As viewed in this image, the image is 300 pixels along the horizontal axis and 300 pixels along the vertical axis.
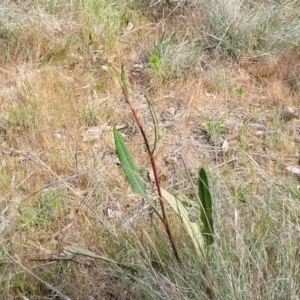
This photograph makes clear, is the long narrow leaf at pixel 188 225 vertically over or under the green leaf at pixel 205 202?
under

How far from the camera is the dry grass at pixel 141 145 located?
1750 mm

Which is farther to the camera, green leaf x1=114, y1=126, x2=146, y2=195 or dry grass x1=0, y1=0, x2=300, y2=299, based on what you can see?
dry grass x1=0, y1=0, x2=300, y2=299

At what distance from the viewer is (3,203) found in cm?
245

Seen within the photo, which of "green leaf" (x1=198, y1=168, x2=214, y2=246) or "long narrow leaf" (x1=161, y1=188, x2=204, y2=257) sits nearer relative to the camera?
"green leaf" (x1=198, y1=168, x2=214, y2=246)

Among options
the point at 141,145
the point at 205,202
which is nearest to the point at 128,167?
the point at 205,202

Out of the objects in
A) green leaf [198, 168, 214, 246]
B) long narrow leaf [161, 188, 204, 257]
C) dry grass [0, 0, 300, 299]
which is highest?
green leaf [198, 168, 214, 246]

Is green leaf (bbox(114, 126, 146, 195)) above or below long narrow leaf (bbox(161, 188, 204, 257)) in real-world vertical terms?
above

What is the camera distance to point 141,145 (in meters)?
2.95

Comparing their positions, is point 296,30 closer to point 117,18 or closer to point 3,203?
point 117,18

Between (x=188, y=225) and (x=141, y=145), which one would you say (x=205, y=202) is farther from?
(x=141, y=145)

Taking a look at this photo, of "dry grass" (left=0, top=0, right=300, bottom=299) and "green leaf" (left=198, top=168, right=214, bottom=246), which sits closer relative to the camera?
"green leaf" (left=198, top=168, right=214, bottom=246)

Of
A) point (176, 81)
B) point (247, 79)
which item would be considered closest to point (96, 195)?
point (176, 81)

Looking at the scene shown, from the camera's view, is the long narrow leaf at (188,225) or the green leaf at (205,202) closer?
the green leaf at (205,202)

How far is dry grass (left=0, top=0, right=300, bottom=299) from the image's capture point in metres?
1.75
